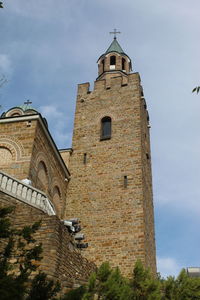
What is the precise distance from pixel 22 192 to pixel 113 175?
7.12m

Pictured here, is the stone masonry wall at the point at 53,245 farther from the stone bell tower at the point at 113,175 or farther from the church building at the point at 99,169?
the stone bell tower at the point at 113,175

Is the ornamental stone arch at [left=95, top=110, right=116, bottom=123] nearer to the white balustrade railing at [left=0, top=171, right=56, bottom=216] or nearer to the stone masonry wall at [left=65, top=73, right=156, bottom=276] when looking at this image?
the stone masonry wall at [left=65, top=73, right=156, bottom=276]

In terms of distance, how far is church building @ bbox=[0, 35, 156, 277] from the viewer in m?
14.7

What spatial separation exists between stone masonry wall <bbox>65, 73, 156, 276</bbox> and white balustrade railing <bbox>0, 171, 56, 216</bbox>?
4331 mm

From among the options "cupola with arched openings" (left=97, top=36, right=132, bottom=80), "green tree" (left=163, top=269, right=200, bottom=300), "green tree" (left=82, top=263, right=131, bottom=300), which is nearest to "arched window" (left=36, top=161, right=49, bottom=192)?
"green tree" (left=163, top=269, right=200, bottom=300)

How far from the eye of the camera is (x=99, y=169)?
1802 centimetres

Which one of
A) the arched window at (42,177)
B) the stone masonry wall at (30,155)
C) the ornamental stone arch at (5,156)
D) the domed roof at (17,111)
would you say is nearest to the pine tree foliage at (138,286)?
the stone masonry wall at (30,155)

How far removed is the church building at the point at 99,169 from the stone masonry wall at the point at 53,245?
1.22m

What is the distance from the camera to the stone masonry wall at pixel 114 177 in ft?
50.2

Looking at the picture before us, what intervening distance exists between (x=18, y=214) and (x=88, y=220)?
7.47m

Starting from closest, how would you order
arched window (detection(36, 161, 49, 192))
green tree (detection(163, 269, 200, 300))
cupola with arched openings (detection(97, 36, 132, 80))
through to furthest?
1. green tree (detection(163, 269, 200, 300))
2. arched window (detection(36, 161, 49, 192))
3. cupola with arched openings (detection(97, 36, 132, 80))

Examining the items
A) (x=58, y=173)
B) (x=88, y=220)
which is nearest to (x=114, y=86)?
(x=58, y=173)

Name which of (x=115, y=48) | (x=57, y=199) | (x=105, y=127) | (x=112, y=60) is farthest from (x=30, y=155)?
(x=115, y=48)

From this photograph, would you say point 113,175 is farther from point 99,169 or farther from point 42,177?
point 42,177
